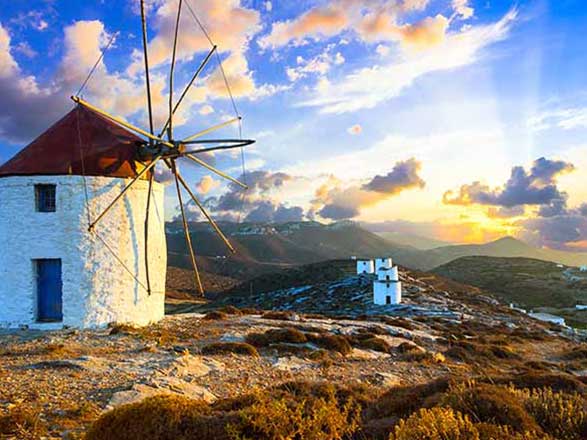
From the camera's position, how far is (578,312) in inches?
2712

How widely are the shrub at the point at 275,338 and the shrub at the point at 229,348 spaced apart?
1.25 metres

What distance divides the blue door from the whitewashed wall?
0.94 ft

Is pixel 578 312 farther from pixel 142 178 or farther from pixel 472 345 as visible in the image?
pixel 142 178

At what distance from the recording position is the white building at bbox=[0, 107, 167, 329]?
17375mm

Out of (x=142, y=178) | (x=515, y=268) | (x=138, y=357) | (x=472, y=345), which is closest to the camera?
(x=138, y=357)

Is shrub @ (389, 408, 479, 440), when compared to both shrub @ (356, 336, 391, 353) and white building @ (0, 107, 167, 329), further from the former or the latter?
white building @ (0, 107, 167, 329)

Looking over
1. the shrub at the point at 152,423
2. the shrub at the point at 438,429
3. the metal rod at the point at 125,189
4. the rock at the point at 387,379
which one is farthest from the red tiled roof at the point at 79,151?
the shrub at the point at 438,429

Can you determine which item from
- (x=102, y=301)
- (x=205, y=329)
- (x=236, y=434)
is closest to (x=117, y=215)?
(x=102, y=301)

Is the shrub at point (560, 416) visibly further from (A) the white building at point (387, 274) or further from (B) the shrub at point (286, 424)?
(A) the white building at point (387, 274)

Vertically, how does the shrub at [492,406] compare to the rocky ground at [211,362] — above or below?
above

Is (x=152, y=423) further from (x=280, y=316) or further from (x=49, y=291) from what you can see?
(x=280, y=316)

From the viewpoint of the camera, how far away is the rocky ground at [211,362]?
8688 mm

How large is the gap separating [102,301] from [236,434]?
1345 cm

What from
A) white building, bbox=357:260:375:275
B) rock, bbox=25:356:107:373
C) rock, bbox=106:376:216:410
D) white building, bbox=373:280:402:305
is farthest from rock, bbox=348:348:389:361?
white building, bbox=357:260:375:275
